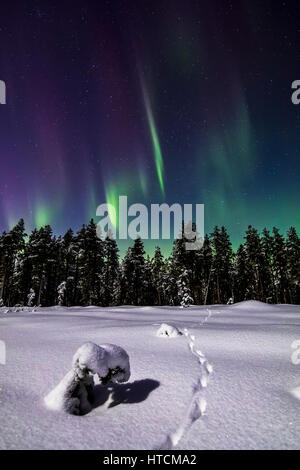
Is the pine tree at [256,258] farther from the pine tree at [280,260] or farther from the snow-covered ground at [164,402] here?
the snow-covered ground at [164,402]

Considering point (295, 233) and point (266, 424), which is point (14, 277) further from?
point (295, 233)

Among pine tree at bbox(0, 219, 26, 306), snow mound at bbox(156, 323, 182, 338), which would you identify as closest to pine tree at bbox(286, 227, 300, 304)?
snow mound at bbox(156, 323, 182, 338)

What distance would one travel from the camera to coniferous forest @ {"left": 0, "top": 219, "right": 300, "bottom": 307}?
1303 inches

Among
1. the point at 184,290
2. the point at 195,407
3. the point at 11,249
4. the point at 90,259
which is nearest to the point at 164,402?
the point at 195,407

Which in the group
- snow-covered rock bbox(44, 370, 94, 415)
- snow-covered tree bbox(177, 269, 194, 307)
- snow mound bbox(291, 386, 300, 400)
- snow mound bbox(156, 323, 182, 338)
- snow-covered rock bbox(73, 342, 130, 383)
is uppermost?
snow-covered rock bbox(73, 342, 130, 383)

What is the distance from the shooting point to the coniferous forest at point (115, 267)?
3309 cm

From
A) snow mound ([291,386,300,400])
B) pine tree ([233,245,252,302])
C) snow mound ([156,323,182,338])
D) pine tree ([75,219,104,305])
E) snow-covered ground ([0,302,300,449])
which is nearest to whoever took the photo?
snow-covered ground ([0,302,300,449])

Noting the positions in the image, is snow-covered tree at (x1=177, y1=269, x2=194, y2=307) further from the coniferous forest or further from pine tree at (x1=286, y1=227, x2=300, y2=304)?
pine tree at (x1=286, y1=227, x2=300, y2=304)

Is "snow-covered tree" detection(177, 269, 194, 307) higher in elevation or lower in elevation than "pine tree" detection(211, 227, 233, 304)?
lower

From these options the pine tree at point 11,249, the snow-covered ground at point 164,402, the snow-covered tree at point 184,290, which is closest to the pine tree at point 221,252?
the snow-covered tree at point 184,290

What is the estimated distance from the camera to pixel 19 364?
12.5 feet

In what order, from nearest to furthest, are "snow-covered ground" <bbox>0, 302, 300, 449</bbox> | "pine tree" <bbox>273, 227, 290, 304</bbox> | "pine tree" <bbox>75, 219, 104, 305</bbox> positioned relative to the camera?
"snow-covered ground" <bbox>0, 302, 300, 449</bbox> → "pine tree" <bbox>75, 219, 104, 305</bbox> → "pine tree" <bbox>273, 227, 290, 304</bbox>

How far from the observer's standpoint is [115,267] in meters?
45.7
